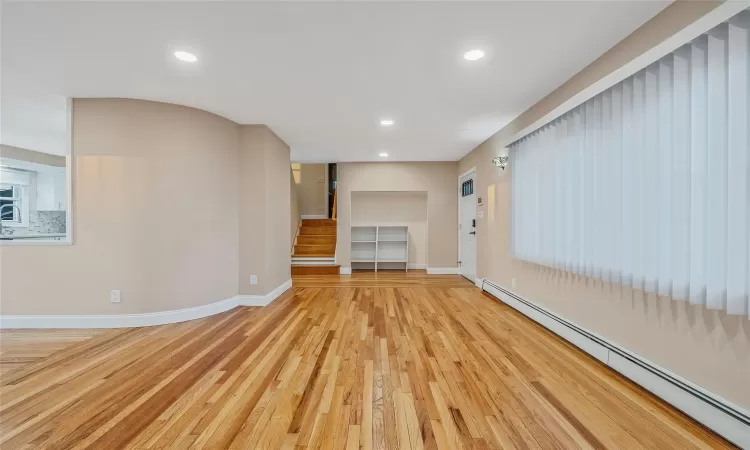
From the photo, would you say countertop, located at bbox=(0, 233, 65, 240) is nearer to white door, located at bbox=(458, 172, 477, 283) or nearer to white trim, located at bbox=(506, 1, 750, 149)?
white trim, located at bbox=(506, 1, 750, 149)

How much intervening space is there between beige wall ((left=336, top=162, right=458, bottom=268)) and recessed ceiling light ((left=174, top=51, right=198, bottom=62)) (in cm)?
447

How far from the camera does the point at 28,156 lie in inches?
225

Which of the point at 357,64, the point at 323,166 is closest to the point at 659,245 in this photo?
the point at 357,64

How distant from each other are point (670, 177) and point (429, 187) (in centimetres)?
511

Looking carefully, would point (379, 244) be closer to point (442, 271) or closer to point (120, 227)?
point (442, 271)

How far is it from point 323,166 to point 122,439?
8.84 m

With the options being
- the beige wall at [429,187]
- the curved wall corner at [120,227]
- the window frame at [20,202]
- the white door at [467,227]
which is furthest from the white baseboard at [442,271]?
the window frame at [20,202]

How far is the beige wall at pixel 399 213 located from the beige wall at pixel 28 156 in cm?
577

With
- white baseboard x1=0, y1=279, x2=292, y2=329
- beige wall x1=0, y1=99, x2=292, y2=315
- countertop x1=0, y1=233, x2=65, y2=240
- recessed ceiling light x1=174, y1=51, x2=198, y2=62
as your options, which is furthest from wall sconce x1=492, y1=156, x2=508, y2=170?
countertop x1=0, y1=233, x2=65, y2=240

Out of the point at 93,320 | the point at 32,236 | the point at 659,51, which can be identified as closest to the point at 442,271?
the point at 659,51

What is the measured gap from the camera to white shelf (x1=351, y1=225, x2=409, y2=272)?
7.39m

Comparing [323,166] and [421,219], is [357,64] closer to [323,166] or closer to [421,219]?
[421,219]

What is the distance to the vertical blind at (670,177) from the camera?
153cm

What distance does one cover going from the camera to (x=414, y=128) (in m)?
4.33
